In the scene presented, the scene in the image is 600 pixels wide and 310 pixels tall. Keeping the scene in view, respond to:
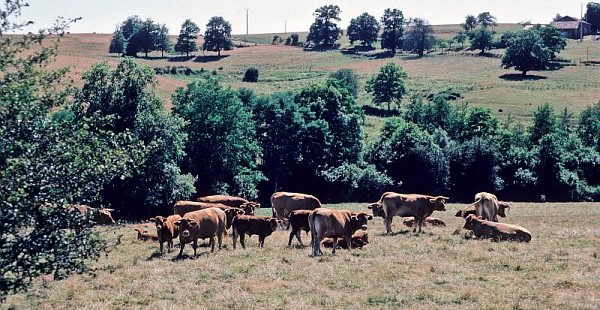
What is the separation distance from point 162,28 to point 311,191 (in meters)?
84.0

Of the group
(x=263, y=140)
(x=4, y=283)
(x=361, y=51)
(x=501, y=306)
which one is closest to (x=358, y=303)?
(x=501, y=306)

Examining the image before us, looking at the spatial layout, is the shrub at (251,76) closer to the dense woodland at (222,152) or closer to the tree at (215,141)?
the dense woodland at (222,152)

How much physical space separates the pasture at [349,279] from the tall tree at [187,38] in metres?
119

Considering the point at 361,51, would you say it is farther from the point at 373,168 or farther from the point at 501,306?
the point at 501,306

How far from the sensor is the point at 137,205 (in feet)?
137

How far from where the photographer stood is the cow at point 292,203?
109 ft

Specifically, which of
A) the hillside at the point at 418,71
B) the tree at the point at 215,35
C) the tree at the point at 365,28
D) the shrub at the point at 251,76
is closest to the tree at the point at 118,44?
the hillside at the point at 418,71

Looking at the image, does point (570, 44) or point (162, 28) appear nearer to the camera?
point (162, 28)

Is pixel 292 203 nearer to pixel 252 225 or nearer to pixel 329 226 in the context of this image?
pixel 252 225

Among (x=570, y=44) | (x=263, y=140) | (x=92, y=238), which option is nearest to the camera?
(x=92, y=238)

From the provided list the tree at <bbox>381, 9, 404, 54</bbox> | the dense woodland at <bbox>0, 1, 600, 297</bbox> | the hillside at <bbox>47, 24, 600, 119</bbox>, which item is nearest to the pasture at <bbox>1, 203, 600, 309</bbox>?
the dense woodland at <bbox>0, 1, 600, 297</bbox>

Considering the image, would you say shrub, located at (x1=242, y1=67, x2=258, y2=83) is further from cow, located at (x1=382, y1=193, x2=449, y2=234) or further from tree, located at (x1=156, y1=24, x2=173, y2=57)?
cow, located at (x1=382, y1=193, x2=449, y2=234)

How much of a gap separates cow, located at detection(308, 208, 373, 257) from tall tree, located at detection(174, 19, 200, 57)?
11956 centimetres

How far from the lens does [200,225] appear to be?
22.4m
